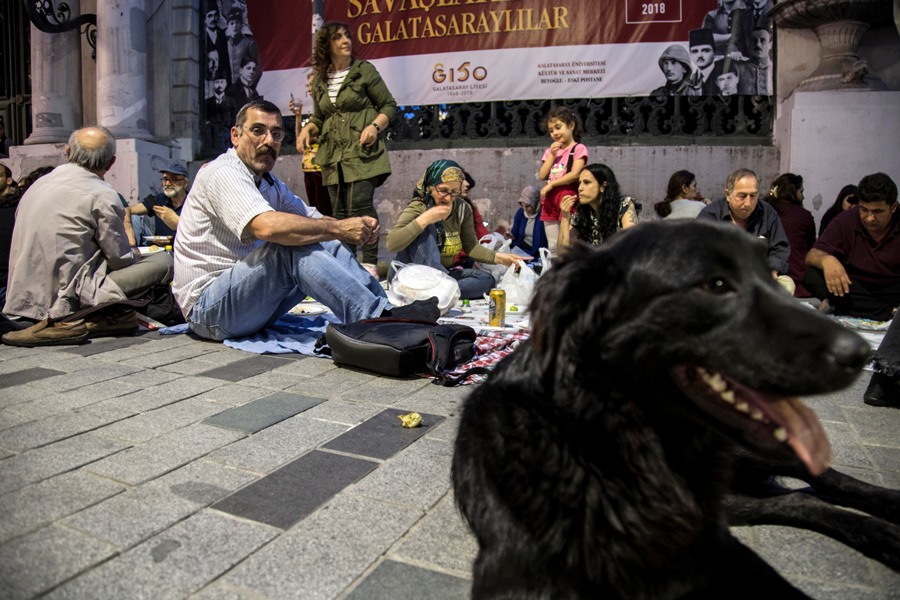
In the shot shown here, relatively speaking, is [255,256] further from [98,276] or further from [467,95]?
[467,95]

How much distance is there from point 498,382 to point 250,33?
10959 mm

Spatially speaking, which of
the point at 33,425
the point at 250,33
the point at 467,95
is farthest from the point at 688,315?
the point at 250,33

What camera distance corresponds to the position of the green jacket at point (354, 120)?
668 centimetres

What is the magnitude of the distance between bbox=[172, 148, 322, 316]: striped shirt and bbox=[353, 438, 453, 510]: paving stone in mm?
2267

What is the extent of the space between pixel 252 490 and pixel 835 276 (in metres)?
5.44

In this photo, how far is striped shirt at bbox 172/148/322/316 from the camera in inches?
162

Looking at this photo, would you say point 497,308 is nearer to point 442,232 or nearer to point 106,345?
point 442,232

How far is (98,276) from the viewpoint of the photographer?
189 inches

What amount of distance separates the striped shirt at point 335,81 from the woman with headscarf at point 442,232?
156 centimetres

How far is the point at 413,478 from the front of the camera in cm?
227

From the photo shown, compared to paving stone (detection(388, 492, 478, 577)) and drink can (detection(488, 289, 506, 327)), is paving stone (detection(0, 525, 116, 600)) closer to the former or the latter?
paving stone (detection(388, 492, 478, 577))

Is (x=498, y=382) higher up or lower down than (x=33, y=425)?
higher up

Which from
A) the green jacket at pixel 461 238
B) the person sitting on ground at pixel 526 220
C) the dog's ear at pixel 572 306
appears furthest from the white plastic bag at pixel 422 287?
the dog's ear at pixel 572 306

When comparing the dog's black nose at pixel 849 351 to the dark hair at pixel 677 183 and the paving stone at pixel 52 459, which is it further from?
the dark hair at pixel 677 183
